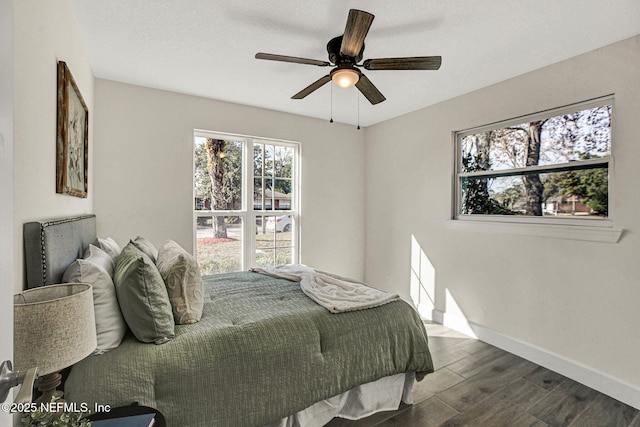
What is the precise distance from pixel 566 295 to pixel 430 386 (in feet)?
4.48

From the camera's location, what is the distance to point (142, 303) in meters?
1.49

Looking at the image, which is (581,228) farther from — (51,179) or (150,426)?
(51,179)

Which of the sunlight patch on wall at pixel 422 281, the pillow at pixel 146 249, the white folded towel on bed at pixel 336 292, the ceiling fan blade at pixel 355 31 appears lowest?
the sunlight patch on wall at pixel 422 281

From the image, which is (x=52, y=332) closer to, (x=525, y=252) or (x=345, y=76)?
(x=345, y=76)

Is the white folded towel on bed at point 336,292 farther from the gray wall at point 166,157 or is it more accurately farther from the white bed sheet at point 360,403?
the gray wall at point 166,157

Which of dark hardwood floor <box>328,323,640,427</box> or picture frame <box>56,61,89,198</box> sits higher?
picture frame <box>56,61,89,198</box>

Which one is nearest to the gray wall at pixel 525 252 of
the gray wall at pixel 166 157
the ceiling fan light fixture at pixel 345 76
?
the gray wall at pixel 166 157

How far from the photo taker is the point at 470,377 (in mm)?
2486

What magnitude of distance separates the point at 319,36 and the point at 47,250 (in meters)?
2.06

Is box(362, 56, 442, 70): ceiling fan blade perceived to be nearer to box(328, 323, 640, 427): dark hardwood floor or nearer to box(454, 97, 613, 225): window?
box(454, 97, 613, 225): window

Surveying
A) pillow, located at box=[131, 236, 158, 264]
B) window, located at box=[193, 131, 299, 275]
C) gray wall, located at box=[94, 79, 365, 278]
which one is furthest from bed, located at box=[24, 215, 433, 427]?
window, located at box=[193, 131, 299, 275]

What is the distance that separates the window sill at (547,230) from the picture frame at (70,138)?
340cm

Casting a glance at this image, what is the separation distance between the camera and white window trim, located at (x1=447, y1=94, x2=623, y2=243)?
2.35 meters

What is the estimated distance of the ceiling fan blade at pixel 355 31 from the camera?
1.58m
